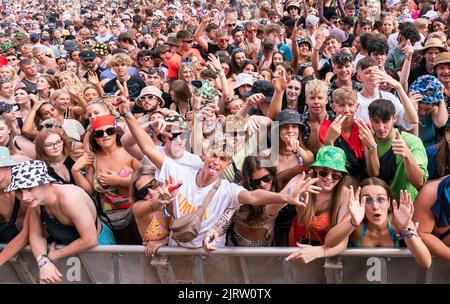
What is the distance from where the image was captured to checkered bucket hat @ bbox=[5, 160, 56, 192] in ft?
11.1

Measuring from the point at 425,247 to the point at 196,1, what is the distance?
47.3ft

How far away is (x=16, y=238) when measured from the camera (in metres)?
3.64

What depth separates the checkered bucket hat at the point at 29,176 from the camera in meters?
3.39

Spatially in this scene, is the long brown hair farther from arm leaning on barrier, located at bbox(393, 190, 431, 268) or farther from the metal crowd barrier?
arm leaning on barrier, located at bbox(393, 190, 431, 268)

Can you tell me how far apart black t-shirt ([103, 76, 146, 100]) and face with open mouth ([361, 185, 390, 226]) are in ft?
12.7

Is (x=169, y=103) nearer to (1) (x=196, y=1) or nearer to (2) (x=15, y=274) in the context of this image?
(2) (x=15, y=274)

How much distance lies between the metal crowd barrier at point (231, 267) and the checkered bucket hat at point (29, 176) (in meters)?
0.56

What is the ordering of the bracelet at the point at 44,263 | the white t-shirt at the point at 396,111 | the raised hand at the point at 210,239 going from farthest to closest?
the white t-shirt at the point at 396,111
the bracelet at the point at 44,263
the raised hand at the point at 210,239

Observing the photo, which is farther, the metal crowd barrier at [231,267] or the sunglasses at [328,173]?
the sunglasses at [328,173]

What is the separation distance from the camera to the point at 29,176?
3.43m

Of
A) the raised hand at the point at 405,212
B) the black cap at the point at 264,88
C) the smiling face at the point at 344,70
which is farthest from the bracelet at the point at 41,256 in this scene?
the smiling face at the point at 344,70

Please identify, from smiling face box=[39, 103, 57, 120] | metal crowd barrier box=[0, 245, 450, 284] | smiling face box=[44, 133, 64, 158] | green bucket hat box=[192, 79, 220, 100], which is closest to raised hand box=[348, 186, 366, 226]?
metal crowd barrier box=[0, 245, 450, 284]

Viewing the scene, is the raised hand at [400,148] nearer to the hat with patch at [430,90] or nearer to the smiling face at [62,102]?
the hat with patch at [430,90]

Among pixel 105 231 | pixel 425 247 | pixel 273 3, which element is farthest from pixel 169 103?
pixel 273 3
